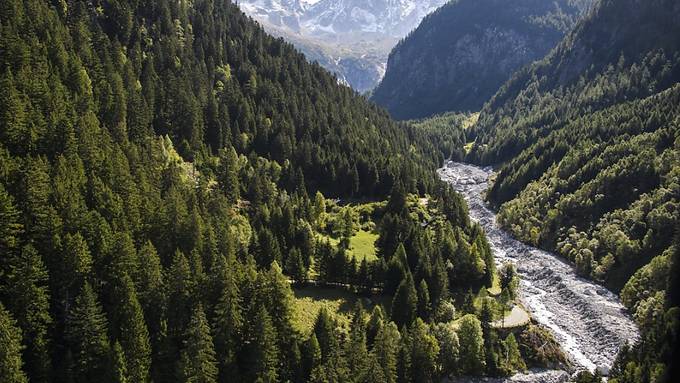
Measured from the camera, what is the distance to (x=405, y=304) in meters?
91.6

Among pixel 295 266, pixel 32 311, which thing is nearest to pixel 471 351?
pixel 295 266

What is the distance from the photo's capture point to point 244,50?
199 meters

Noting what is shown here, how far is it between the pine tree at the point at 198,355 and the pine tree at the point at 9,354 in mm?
16643

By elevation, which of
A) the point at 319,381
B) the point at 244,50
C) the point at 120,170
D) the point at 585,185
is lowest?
the point at 319,381

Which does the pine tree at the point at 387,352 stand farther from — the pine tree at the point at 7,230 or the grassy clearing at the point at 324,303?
the pine tree at the point at 7,230

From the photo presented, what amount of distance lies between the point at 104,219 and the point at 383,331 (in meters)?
42.3

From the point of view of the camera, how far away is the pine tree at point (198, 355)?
6544cm

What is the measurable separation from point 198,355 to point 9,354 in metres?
19.8

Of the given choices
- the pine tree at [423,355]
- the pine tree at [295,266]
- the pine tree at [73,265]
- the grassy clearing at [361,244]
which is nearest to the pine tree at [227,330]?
the pine tree at [73,265]

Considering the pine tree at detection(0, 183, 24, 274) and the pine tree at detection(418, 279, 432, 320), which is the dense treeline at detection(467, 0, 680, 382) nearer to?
the pine tree at detection(418, 279, 432, 320)

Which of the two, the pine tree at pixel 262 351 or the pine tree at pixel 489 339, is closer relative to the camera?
the pine tree at pixel 262 351

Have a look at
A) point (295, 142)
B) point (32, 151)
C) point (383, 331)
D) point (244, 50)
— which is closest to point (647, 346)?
point (383, 331)

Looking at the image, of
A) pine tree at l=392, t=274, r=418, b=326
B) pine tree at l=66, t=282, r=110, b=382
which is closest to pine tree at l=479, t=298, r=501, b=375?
pine tree at l=392, t=274, r=418, b=326

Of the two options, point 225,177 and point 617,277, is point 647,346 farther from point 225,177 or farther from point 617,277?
point 225,177
